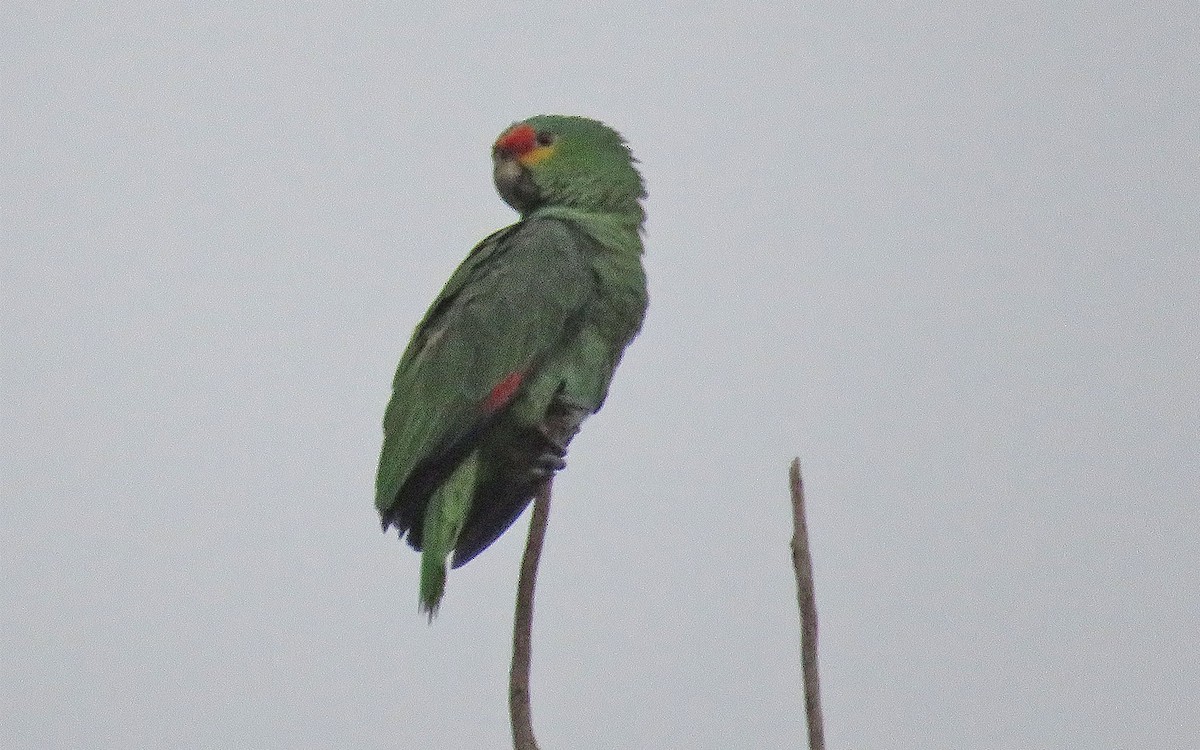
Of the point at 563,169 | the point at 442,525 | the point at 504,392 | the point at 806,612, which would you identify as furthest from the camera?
the point at 563,169

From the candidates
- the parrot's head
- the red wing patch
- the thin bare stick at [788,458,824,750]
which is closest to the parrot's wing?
the red wing patch

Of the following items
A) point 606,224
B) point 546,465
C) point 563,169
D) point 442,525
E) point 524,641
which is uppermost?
point 563,169

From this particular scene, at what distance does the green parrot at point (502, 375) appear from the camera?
386cm

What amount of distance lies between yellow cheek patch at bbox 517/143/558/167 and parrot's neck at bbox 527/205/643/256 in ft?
0.49

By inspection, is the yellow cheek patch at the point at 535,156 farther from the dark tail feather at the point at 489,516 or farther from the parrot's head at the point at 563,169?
the dark tail feather at the point at 489,516

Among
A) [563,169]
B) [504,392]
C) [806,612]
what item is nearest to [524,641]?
[806,612]

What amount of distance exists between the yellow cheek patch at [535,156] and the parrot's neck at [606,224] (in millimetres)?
148

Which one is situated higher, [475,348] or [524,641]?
[475,348]

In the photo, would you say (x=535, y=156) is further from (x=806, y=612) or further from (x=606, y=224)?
(x=806, y=612)

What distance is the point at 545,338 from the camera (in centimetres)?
399

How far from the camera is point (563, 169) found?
4.61 meters

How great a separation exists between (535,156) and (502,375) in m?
0.97

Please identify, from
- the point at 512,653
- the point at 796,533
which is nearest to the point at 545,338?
the point at 512,653

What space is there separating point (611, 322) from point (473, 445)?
0.55 m
